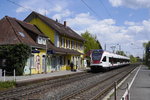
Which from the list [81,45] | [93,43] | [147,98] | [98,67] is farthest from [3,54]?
[93,43]

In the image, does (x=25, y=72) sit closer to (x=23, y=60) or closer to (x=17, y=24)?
(x=23, y=60)

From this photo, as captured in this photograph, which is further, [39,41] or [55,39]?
[55,39]

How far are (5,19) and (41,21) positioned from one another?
9625 millimetres

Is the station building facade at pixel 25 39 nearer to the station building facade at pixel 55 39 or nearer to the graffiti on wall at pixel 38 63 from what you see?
the graffiti on wall at pixel 38 63

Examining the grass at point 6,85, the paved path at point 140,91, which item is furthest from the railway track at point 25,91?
the paved path at point 140,91

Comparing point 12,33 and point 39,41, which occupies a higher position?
point 12,33

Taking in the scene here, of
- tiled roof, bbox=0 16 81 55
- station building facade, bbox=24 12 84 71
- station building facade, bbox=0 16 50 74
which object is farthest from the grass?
station building facade, bbox=24 12 84 71

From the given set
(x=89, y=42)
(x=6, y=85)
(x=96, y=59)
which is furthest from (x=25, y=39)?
(x=89, y=42)

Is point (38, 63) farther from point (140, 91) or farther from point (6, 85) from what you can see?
point (140, 91)

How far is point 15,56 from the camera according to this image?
27.4 metres

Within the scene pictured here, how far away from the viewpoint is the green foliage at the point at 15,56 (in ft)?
88.9

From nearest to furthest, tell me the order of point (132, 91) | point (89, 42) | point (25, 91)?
point (132, 91) → point (25, 91) → point (89, 42)

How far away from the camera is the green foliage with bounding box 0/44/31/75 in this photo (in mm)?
27094

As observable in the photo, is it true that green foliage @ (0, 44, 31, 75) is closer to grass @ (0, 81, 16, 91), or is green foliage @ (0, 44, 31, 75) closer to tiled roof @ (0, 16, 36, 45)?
tiled roof @ (0, 16, 36, 45)
